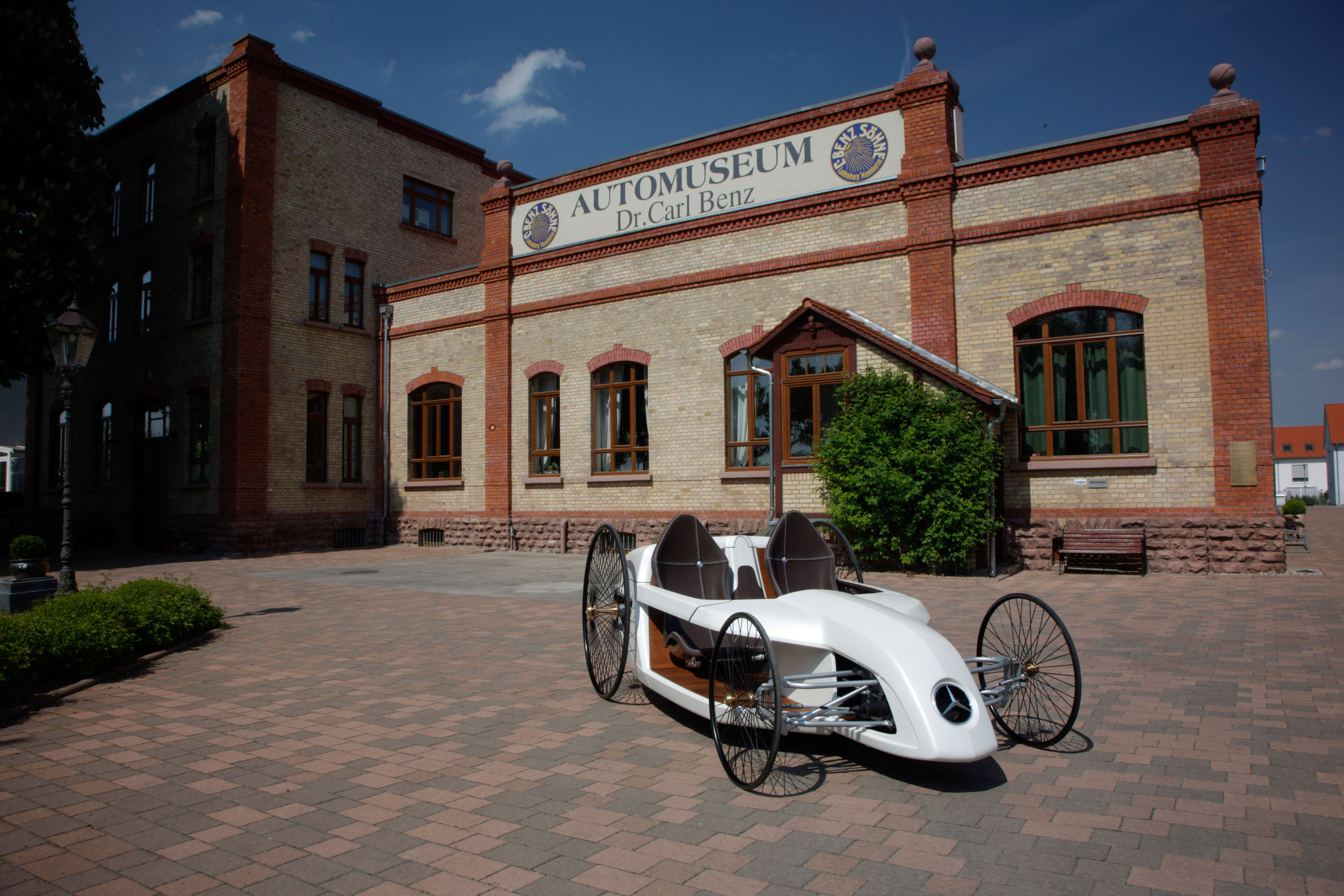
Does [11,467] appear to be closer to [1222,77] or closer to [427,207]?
[427,207]

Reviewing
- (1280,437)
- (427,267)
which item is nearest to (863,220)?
(427,267)

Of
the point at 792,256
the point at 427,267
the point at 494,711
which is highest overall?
the point at 427,267

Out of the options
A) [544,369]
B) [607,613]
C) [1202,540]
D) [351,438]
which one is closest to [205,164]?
[351,438]

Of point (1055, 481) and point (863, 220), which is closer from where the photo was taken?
point (1055, 481)

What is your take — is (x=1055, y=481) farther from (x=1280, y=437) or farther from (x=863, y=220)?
(x=1280, y=437)

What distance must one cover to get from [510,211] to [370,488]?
8.02m

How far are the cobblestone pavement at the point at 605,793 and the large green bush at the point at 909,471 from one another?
4960 millimetres

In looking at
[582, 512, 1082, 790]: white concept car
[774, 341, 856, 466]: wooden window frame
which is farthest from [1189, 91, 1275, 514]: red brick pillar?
[582, 512, 1082, 790]: white concept car

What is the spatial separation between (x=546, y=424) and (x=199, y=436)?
8.59 meters

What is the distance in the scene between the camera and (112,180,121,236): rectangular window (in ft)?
72.9

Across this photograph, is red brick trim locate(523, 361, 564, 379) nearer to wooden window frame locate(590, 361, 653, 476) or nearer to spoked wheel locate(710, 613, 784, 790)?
wooden window frame locate(590, 361, 653, 476)

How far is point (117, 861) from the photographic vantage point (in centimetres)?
333

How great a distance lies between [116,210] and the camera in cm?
2238

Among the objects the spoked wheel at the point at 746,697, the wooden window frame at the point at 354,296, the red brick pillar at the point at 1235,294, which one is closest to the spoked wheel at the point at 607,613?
the spoked wheel at the point at 746,697
